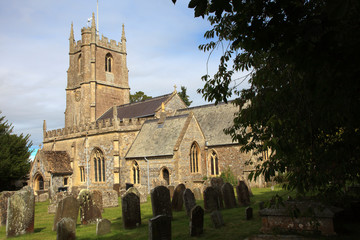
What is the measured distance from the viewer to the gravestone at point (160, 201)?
33.4 ft

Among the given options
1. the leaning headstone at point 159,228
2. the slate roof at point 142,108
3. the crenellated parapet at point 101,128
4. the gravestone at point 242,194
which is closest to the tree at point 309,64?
the leaning headstone at point 159,228

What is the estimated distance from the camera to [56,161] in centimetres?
2877

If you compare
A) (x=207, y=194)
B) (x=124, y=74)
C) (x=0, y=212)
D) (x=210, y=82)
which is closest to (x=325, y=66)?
(x=210, y=82)

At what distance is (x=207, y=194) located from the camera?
37.2 feet

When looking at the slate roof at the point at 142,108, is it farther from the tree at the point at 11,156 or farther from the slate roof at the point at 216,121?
the tree at the point at 11,156

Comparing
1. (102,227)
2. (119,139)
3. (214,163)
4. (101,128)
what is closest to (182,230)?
(102,227)

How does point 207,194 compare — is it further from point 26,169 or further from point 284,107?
point 26,169

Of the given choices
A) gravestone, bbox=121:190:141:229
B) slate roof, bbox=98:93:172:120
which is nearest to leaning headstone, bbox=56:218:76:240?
gravestone, bbox=121:190:141:229

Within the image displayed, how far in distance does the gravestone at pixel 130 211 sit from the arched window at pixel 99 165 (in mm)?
18440

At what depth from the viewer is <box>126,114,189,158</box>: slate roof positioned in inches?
902

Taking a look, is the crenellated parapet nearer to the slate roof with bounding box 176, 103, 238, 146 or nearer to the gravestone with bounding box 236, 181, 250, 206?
the slate roof with bounding box 176, 103, 238, 146

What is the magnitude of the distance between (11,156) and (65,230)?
63.5 ft

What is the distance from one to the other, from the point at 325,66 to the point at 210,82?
3.50m

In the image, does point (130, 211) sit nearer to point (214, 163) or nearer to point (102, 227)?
point (102, 227)
